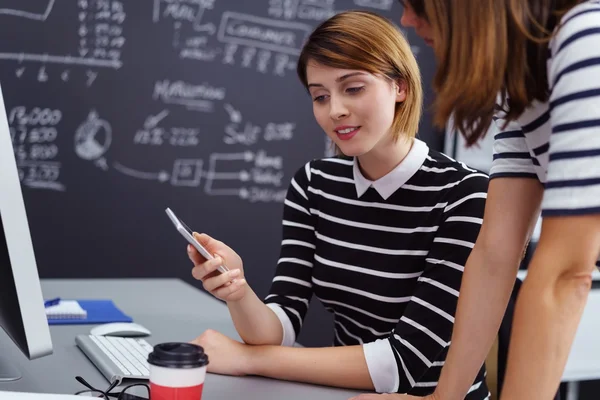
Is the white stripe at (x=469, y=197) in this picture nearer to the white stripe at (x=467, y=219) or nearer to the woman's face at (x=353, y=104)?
the white stripe at (x=467, y=219)

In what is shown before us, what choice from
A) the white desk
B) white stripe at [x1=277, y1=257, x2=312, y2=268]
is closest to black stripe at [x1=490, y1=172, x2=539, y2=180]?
white stripe at [x1=277, y1=257, x2=312, y2=268]

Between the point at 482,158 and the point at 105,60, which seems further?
the point at 482,158

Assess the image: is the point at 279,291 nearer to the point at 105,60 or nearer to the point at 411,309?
the point at 411,309

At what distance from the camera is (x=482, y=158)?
344 cm

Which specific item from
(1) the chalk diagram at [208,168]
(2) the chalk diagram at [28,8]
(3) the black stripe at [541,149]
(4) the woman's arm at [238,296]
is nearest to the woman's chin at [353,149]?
(4) the woman's arm at [238,296]

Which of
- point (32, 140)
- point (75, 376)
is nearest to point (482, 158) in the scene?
point (32, 140)

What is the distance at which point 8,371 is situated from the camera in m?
1.20

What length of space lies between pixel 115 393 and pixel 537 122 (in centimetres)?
70

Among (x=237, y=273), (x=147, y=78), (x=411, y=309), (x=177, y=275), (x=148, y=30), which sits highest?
(x=148, y=30)

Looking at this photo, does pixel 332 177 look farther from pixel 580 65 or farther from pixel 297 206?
pixel 580 65

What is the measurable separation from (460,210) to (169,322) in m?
0.74

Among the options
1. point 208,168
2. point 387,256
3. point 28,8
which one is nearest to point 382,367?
point 387,256

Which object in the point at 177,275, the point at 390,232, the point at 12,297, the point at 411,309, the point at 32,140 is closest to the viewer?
the point at 12,297

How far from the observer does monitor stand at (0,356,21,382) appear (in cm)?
116
